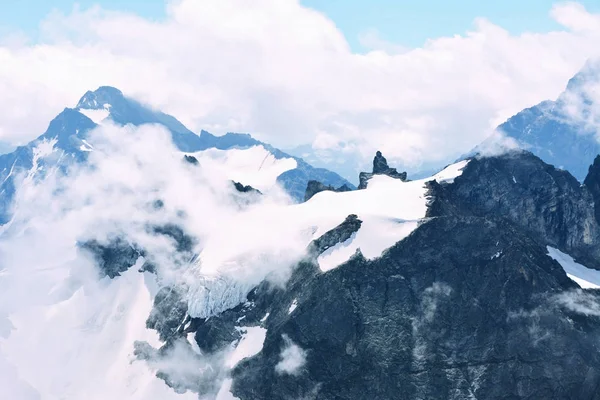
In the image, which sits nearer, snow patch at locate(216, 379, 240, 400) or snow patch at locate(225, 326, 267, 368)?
snow patch at locate(216, 379, 240, 400)

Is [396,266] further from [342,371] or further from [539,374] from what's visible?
[539,374]

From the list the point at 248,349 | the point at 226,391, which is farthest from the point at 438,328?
the point at 226,391

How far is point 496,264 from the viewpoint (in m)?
180

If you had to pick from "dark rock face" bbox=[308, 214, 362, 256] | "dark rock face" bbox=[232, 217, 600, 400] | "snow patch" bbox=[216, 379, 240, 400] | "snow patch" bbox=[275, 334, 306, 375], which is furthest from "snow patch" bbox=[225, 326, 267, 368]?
"dark rock face" bbox=[308, 214, 362, 256]

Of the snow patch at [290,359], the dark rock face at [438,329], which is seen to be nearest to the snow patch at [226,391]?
the dark rock face at [438,329]

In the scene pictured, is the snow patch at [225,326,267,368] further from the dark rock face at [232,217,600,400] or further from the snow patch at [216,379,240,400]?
the snow patch at [216,379,240,400]

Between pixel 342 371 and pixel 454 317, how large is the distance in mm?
34441

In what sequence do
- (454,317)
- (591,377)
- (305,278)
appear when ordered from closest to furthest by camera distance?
(591,377) → (454,317) → (305,278)

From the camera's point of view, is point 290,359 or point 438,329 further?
point 290,359

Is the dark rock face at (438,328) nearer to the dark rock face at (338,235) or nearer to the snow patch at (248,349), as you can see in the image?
the snow patch at (248,349)

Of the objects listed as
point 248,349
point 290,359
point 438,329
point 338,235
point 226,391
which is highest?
point 338,235

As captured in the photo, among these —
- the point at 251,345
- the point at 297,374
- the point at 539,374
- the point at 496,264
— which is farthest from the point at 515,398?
the point at 251,345

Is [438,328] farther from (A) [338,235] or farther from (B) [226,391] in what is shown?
(B) [226,391]

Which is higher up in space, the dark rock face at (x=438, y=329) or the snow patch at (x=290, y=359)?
the dark rock face at (x=438, y=329)
